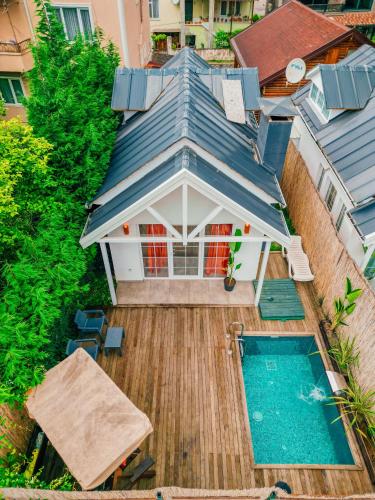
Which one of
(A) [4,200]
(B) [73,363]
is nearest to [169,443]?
(B) [73,363]

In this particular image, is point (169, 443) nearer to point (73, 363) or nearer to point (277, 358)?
point (73, 363)

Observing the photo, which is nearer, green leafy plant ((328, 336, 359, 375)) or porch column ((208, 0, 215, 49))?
green leafy plant ((328, 336, 359, 375))

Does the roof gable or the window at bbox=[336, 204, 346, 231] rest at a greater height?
the roof gable

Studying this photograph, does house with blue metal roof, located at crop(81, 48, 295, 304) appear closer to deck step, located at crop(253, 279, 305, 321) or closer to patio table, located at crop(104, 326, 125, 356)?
deck step, located at crop(253, 279, 305, 321)

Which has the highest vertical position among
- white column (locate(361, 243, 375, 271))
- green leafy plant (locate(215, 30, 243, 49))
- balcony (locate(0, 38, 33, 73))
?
balcony (locate(0, 38, 33, 73))

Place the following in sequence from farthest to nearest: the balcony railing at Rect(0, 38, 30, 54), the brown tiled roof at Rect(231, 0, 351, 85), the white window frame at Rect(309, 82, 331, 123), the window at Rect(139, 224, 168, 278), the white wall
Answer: the brown tiled roof at Rect(231, 0, 351, 85), the balcony railing at Rect(0, 38, 30, 54), the white window frame at Rect(309, 82, 331, 123), the window at Rect(139, 224, 168, 278), the white wall

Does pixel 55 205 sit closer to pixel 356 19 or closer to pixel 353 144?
pixel 353 144

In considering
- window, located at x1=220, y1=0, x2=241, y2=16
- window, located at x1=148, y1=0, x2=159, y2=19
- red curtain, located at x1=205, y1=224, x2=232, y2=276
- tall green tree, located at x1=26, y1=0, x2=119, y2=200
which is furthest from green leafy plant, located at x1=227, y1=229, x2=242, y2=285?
window, located at x1=220, y1=0, x2=241, y2=16

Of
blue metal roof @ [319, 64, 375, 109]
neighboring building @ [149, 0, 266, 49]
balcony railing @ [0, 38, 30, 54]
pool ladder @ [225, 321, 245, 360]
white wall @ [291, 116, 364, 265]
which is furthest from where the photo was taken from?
neighboring building @ [149, 0, 266, 49]

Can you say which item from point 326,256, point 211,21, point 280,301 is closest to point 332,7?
point 211,21
